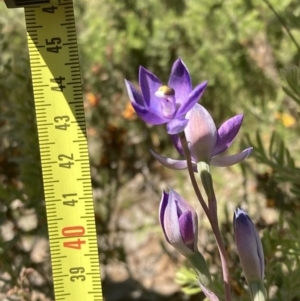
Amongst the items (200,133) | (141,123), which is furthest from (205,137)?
(141,123)

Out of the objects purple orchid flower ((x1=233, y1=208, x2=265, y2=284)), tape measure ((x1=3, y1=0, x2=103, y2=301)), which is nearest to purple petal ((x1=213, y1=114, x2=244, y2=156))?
purple orchid flower ((x1=233, y1=208, x2=265, y2=284))

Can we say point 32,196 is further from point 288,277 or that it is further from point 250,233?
point 250,233

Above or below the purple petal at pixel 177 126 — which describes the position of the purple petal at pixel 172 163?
below

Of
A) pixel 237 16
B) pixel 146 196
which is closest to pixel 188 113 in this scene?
pixel 237 16

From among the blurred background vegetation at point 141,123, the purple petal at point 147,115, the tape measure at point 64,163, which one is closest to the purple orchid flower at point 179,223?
the purple petal at point 147,115

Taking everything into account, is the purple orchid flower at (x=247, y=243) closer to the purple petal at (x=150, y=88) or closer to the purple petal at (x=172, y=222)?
the purple petal at (x=172, y=222)

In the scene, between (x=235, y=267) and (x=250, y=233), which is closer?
(x=250, y=233)

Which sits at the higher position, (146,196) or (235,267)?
(235,267)

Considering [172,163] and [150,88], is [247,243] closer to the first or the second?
[172,163]
